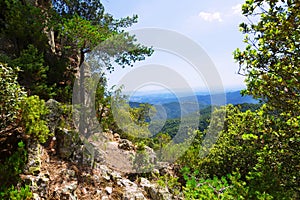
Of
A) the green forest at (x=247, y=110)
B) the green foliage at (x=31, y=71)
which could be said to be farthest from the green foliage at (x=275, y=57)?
the green foliage at (x=31, y=71)

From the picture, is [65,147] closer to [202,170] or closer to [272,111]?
[272,111]

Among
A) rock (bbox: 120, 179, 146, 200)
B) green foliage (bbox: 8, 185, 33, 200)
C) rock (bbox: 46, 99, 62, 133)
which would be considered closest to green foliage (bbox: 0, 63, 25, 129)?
rock (bbox: 46, 99, 62, 133)

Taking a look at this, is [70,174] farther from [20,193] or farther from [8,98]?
[8,98]

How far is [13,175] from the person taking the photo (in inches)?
179

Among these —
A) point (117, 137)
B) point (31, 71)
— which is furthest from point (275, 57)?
point (117, 137)

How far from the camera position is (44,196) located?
16.0 ft

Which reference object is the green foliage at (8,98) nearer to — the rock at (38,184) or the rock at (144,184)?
the rock at (38,184)

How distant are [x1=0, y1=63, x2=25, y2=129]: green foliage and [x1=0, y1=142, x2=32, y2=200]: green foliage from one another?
0.62 meters

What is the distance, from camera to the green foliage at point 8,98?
4621 mm

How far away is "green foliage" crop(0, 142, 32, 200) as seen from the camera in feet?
13.9

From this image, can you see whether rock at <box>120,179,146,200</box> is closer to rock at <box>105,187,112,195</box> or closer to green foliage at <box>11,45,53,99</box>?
rock at <box>105,187,112,195</box>

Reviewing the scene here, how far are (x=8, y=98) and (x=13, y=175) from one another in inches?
63.5

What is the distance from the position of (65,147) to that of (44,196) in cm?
181

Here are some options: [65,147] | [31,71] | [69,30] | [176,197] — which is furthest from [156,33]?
[176,197]
